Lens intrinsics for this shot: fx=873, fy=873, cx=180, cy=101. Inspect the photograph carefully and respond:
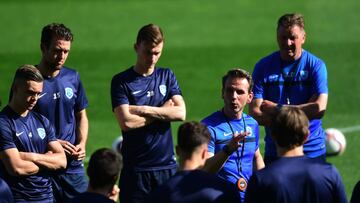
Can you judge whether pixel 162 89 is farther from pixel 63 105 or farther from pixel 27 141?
pixel 27 141

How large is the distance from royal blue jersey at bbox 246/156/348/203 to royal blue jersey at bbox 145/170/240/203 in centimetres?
22

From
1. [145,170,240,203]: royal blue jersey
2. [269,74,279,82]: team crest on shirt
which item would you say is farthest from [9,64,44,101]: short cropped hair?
[269,74,279,82]: team crest on shirt

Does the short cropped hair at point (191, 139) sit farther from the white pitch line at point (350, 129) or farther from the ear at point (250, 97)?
the white pitch line at point (350, 129)

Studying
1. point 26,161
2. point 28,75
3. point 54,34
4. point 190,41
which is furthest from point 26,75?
point 190,41

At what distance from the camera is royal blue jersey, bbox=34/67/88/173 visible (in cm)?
888

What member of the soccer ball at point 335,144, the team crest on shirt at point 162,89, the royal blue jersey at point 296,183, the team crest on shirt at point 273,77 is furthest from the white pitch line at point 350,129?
the royal blue jersey at point 296,183

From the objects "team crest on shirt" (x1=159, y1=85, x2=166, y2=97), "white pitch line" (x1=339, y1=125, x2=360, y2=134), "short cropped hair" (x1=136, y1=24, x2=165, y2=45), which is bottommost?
"white pitch line" (x1=339, y1=125, x2=360, y2=134)

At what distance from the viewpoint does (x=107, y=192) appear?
6238 mm

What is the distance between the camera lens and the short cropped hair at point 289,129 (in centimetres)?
657

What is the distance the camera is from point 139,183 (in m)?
8.85

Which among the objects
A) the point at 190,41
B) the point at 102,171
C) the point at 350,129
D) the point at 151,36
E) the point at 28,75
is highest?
the point at 151,36

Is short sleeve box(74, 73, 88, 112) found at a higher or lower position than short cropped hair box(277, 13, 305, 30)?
lower

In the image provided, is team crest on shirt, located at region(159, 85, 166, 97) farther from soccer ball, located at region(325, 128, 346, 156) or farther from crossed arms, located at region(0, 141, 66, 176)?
soccer ball, located at region(325, 128, 346, 156)

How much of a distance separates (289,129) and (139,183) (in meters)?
2.67
